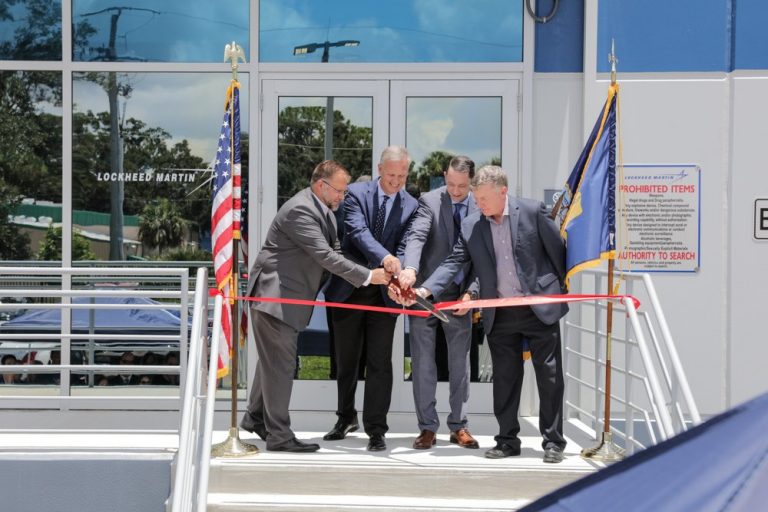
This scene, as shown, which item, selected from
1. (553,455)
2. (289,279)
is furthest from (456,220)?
(553,455)

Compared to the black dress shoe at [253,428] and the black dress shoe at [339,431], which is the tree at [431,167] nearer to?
the black dress shoe at [339,431]

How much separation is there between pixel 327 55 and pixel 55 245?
2.81 meters

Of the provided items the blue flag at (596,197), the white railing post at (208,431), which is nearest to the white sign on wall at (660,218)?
the blue flag at (596,197)

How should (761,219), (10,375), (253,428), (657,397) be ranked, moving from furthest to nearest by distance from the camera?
(10,375), (761,219), (253,428), (657,397)

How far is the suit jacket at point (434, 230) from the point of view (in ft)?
22.9

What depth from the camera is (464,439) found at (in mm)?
6859

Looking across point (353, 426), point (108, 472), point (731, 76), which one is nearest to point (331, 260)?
point (353, 426)

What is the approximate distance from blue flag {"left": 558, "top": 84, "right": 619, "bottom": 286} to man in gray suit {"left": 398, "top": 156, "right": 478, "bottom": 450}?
75 cm

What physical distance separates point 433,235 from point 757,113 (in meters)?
2.98

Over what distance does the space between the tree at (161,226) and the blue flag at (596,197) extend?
3.33m

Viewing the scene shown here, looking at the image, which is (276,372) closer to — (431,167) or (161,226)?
(161,226)

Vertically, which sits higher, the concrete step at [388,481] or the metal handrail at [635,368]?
the metal handrail at [635,368]

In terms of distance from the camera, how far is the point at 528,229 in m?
6.54

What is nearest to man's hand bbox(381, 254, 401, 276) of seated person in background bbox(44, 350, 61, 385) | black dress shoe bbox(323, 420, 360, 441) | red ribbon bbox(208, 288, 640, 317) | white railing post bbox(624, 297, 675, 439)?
red ribbon bbox(208, 288, 640, 317)
